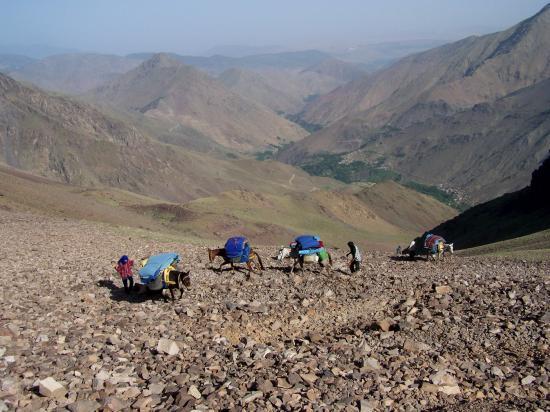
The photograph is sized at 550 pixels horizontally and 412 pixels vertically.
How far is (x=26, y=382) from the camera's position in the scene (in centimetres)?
842

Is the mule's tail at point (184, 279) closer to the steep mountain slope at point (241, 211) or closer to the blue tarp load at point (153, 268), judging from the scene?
the blue tarp load at point (153, 268)

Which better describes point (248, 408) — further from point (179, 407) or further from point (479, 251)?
point (479, 251)

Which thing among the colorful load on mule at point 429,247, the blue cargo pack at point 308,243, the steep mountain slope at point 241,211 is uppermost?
the blue cargo pack at point 308,243

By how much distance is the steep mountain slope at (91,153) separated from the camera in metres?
146

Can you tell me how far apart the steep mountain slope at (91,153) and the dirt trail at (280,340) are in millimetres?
137422

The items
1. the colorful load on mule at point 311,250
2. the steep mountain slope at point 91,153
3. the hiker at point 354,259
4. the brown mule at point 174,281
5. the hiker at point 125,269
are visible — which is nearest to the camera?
the brown mule at point 174,281

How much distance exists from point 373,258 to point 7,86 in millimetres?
179257

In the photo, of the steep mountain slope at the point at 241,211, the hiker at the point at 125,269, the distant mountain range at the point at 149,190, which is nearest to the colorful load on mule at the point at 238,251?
the hiker at the point at 125,269

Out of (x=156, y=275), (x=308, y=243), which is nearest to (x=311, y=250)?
(x=308, y=243)

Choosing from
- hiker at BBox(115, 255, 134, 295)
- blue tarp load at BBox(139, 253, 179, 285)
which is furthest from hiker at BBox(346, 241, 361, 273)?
hiker at BBox(115, 255, 134, 295)

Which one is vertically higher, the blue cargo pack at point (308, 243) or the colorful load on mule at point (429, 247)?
the blue cargo pack at point (308, 243)

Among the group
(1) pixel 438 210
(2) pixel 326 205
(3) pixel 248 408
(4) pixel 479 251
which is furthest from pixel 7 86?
(3) pixel 248 408

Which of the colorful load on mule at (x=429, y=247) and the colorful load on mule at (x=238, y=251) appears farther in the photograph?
the colorful load on mule at (x=429, y=247)

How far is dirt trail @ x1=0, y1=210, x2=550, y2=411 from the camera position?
8195 millimetres
